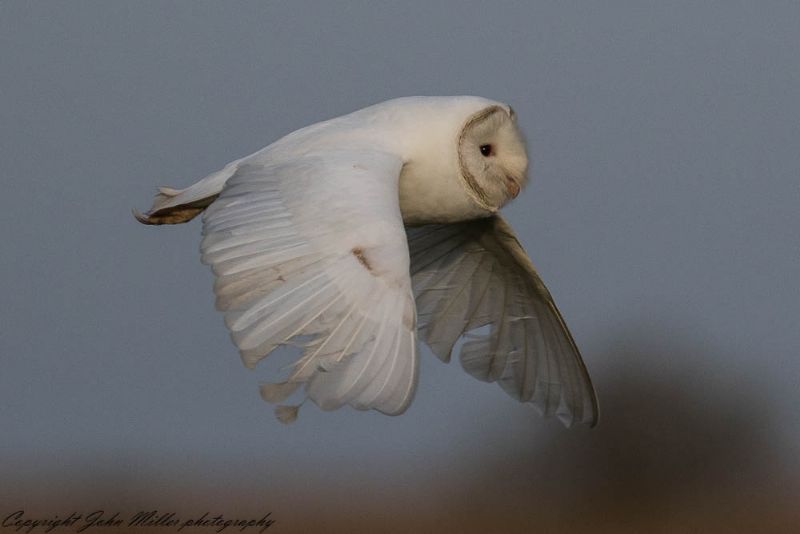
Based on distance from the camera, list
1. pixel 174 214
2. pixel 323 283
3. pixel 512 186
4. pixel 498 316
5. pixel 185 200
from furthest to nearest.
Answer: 1. pixel 498 316
2. pixel 174 214
3. pixel 512 186
4. pixel 185 200
5. pixel 323 283

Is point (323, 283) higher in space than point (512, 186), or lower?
higher

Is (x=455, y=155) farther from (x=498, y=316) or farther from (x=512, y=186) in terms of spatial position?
(x=498, y=316)

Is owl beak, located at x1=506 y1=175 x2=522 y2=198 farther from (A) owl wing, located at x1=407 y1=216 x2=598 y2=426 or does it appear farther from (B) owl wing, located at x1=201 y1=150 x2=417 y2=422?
(B) owl wing, located at x1=201 y1=150 x2=417 y2=422

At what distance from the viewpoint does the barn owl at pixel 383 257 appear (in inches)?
242

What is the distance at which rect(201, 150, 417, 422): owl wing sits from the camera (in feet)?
20.0

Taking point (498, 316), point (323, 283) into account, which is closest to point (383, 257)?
point (323, 283)

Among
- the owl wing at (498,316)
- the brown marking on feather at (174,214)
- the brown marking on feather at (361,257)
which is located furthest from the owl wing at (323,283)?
the owl wing at (498,316)

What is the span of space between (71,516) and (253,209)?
7.05 metres

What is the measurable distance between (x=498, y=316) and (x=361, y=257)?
101 inches

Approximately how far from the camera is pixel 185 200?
26.1ft

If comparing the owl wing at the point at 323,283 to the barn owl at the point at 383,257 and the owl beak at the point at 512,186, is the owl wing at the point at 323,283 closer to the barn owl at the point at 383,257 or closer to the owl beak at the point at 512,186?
the barn owl at the point at 383,257

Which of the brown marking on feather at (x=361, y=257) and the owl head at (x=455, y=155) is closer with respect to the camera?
the brown marking on feather at (x=361, y=257)

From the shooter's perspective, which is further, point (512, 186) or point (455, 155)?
point (512, 186)

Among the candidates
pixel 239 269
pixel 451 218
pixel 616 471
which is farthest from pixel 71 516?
pixel 616 471
